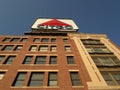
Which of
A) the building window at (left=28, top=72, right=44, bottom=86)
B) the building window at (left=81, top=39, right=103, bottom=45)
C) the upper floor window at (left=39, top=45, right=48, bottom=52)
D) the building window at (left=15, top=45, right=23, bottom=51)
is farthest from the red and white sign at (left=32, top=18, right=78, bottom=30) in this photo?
the building window at (left=28, top=72, right=44, bottom=86)

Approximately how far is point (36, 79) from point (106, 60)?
40.5 ft

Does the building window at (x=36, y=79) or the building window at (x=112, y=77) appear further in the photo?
the building window at (x=112, y=77)

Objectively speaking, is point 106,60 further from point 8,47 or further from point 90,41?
point 8,47

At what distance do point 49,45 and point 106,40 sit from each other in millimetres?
12689

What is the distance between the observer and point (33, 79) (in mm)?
21594

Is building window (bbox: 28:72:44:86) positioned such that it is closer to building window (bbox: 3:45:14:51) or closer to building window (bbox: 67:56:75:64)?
building window (bbox: 67:56:75:64)

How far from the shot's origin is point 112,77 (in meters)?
22.4

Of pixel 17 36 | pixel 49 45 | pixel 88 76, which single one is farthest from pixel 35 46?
pixel 88 76

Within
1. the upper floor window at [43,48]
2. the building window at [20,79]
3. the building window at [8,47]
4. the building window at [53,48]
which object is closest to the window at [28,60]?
the building window at [20,79]

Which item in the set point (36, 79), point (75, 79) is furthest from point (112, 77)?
point (36, 79)

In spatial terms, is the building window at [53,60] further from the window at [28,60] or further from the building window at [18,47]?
the building window at [18,47]

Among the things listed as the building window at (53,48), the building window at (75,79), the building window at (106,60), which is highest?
the building window at (53,48)

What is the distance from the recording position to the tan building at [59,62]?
2020cm

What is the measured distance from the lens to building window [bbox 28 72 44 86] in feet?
68.0
